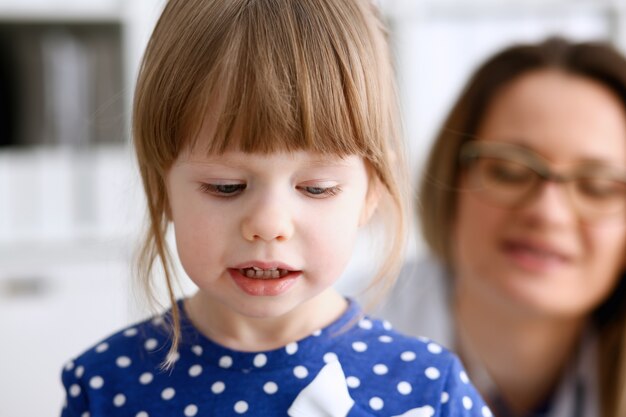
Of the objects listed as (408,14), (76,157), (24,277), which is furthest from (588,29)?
(24,277)

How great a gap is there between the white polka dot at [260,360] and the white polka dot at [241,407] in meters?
0.03

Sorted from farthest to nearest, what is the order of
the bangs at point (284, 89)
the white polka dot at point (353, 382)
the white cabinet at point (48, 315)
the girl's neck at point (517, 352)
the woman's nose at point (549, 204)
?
the white cabinet at point (48, 315) < the girl's neck at point (517, 352) < the woman's nose at point (549, 204) < the white polka dot at point (353, 382) < the bangs at point (284, 89)

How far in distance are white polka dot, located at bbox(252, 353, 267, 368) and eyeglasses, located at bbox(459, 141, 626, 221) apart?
0.53 meters

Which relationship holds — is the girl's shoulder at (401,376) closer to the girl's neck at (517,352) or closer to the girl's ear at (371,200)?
the girl's ear at (371,200)

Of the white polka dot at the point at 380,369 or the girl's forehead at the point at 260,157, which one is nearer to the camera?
the girl's forehead at the point at 260,157

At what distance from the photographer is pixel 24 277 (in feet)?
7.12

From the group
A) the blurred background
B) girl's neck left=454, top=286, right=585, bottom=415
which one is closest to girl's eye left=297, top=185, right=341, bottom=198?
girl's neck left=454, top=286, right=585, bottom=415

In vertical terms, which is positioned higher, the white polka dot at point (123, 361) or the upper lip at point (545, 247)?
the upper lip at point (545, 247)

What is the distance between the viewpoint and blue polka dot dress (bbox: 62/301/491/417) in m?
0.66

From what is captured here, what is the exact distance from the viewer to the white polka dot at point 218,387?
26.5 inches

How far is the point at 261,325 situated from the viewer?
27.3 inches

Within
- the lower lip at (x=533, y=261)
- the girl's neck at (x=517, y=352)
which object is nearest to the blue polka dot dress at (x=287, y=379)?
the lower lip at (x=533, y=261)

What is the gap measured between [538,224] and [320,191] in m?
0.55

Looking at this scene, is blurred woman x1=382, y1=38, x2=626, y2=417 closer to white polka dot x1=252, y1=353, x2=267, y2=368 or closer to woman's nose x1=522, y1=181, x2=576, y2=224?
woman's nose x1=522, y1=181, x2=576, y2=224
